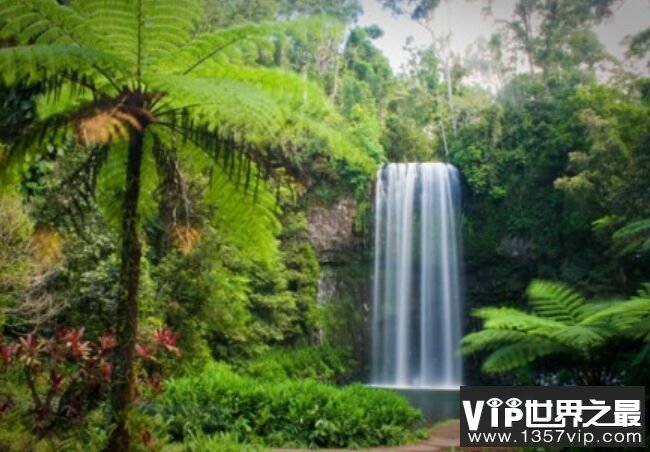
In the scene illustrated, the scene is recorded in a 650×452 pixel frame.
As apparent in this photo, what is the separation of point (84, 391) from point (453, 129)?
51.5 ft

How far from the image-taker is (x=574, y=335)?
4.36 meters

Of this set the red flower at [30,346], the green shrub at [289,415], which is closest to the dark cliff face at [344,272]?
the green shrub at [289,415]

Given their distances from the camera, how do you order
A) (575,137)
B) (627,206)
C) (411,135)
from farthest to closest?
1. (411,135)
2. (575,137)
3. (627,206)

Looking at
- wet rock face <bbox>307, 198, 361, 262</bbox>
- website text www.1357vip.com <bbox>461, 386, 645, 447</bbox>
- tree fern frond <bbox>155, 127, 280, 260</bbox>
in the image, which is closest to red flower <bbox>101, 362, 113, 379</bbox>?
tree fern frond <bbox>155, 127, 280, 260</bbox>

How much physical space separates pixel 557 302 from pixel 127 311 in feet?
11.8

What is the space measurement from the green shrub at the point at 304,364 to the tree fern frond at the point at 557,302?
17.9 ft

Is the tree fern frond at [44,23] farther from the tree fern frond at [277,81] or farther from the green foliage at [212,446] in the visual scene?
the green foliage at [212,446]

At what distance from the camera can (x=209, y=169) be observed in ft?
13.2

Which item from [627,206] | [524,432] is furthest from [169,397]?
[627,206]

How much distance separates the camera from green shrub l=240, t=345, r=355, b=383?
1027 centimetres

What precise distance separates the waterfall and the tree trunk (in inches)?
411

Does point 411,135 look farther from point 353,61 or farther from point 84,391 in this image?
point 84,391

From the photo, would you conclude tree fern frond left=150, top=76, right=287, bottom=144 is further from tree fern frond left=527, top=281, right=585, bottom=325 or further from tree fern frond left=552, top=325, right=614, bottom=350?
tree fern frond left=527, top=281, right=585, bottom=325

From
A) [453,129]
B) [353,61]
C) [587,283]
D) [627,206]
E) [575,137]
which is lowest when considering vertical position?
[587,283]
